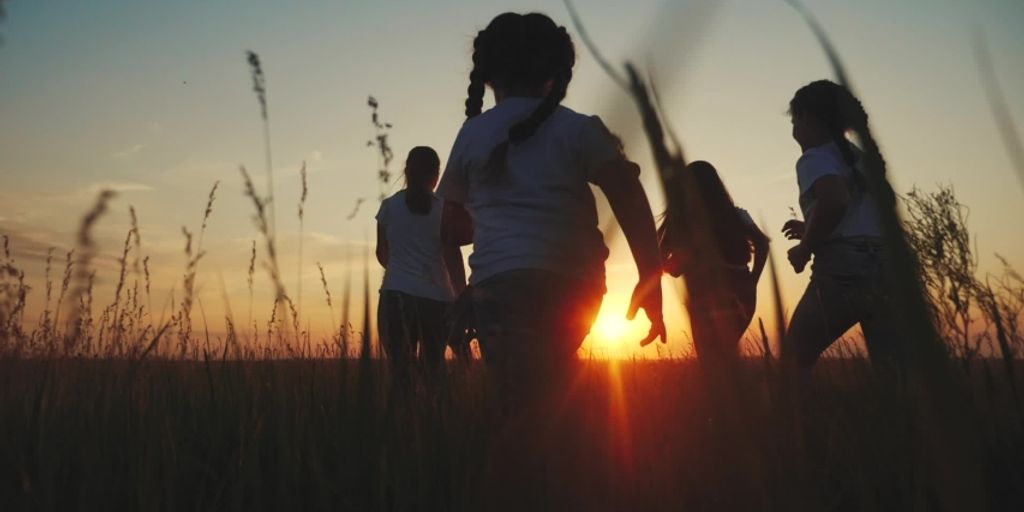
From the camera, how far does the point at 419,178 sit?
200 inches

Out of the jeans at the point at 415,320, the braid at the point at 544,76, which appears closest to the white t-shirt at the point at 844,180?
the braid at the point at 544,76

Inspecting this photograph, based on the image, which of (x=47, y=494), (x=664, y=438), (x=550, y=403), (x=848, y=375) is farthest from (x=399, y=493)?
(x=848, y=375)

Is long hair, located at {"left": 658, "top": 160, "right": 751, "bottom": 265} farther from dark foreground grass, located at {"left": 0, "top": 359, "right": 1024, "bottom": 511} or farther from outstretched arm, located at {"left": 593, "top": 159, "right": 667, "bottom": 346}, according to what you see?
outstretched arm, located at {"left": 593, "top": 159, "right": 667, "bottom": 346}

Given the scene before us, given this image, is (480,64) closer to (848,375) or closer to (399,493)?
(399,493)

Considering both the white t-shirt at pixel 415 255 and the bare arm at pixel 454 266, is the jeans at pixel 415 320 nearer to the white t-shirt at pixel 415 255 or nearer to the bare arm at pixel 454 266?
the white t-shirt at pixel 415 255

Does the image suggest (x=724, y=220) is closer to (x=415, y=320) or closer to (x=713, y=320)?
(x=415, y=320)

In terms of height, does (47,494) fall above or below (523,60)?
below

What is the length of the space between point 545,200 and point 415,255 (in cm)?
295

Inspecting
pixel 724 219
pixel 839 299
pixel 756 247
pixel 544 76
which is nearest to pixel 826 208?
pixel 839 299

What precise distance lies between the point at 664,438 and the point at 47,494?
1.80 meters

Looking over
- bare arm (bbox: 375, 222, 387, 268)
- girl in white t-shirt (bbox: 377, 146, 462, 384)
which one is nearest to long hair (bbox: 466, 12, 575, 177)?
girl in white t-shirt (bbox: 377, 146, 462, 384)

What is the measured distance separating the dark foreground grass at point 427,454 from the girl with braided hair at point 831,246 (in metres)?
0.78

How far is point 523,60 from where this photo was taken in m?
2.26

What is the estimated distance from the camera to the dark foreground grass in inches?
57.2
